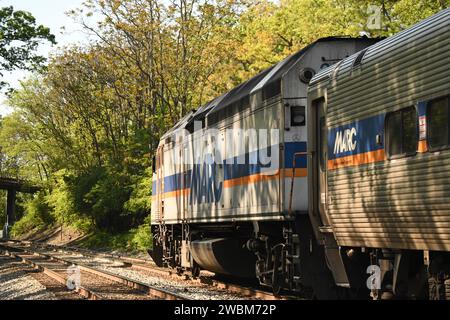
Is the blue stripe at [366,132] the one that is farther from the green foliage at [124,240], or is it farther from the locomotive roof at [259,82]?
the green foliage at [124,240]

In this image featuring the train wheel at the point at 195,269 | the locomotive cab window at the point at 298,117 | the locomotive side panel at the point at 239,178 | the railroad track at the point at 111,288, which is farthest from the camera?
the train wheel at the point at 195,269

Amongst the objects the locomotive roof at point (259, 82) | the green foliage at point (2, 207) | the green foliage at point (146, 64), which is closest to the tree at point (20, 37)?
the green foliage at point (146, 64)

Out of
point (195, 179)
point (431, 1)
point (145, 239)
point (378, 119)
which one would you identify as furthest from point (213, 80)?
point (378, 119)

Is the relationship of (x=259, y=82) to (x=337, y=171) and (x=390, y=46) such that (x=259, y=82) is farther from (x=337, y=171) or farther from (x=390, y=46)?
(x=390, y=46)

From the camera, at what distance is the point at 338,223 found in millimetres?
10953

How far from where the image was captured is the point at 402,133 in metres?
9.34

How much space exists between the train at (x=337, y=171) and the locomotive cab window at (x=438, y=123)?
0.02 m

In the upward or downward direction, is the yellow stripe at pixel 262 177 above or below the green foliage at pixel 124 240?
above

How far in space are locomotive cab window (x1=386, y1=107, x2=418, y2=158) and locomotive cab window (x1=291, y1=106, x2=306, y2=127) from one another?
3110mm

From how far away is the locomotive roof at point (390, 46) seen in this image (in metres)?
8.83

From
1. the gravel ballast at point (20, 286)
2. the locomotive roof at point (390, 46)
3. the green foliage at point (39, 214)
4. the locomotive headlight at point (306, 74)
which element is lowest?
the gravel ballast at point (20, 286)

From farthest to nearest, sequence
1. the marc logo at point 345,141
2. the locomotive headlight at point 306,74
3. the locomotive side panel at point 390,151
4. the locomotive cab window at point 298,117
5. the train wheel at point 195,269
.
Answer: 1. the train wheel at point 195,269
2. the locomotive headlight at point 306,74
3. the locomotive cab window at point 298,117
4. the marc logo at point 345,141
5. the locomotive side panel at point 390,151
